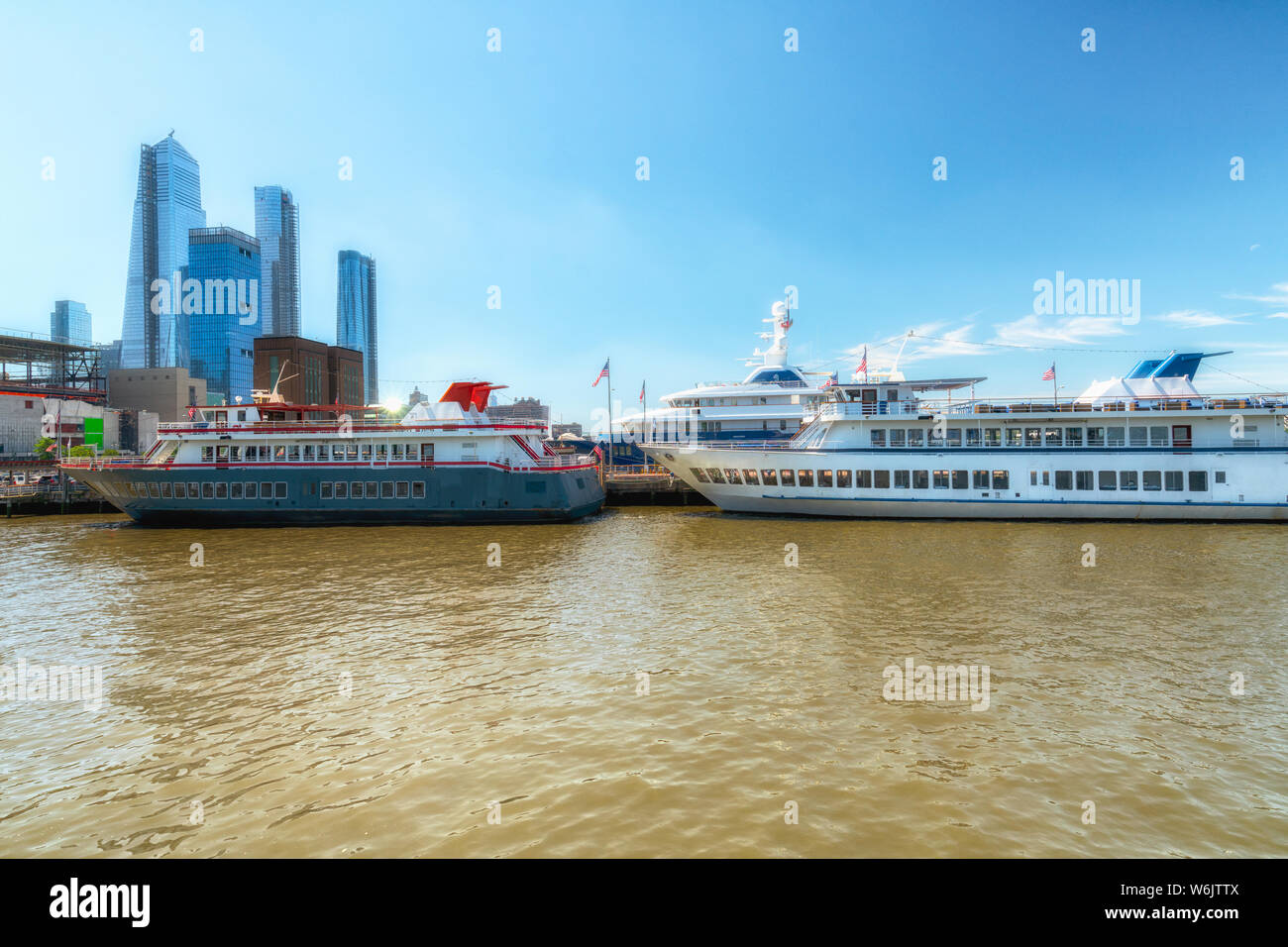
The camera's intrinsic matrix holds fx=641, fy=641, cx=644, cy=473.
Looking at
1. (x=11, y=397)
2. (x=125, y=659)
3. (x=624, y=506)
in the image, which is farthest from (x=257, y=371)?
(x=125, y=659)

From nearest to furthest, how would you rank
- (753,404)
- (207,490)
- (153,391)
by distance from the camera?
1. (207,490)
2. (753,404)
3. (153,391)

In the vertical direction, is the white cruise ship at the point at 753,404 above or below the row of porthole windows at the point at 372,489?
above

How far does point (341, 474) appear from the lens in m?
38.3

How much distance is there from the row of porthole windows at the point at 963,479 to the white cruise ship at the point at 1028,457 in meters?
0.06

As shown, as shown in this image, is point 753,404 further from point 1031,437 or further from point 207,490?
point 207,490

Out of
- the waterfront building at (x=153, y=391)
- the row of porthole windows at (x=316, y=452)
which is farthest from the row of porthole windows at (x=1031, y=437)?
the waterfront building at (x=153, y=391)

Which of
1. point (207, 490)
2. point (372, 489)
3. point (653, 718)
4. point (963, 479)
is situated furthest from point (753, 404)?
point (653, 718)

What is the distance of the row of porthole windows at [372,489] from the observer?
3809 centimetres

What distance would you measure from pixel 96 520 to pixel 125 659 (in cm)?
3786

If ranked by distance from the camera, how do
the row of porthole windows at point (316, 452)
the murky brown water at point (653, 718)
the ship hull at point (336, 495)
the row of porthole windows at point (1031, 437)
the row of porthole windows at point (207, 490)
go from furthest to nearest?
the row of porthole windows at point (316, 452) < the row of porthole windows at point (207, 490) < the ship hull at point (336, 495) < the row of porthole windows at point (1031, 437) < the murky brown water at point (653, 718)

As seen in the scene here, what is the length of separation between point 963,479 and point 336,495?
37.2m

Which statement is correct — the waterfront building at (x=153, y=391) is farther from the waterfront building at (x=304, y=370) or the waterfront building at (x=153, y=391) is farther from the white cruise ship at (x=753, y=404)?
the white cruise ship at (x=753, y=404)

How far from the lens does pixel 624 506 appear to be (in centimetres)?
5009
